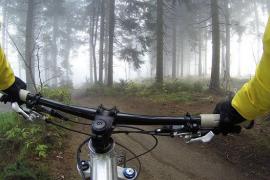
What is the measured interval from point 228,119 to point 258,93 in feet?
1.01

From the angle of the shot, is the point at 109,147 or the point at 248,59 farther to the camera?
the point at 248,59

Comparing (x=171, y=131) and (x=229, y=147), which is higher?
(x=171, y=131)

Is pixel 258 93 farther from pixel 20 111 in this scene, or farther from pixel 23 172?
pixel 23 172

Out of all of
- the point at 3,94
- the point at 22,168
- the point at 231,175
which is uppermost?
the point at 3,94

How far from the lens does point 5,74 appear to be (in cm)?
254

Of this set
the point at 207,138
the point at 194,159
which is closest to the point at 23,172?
the point at 194,159

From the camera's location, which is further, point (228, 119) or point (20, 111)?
point (20, 111)

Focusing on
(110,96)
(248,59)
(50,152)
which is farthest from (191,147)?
(248,59)

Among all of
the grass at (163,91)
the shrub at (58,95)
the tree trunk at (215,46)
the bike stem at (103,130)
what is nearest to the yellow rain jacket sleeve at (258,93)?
the bike stem at (103,130)

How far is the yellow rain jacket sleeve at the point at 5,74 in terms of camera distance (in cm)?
240

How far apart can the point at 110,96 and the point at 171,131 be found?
19.6m

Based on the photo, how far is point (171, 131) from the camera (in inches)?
88.3

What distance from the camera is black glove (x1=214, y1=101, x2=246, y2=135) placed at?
6.82ft

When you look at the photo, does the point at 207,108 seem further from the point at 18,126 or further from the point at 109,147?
the point at 109,147
